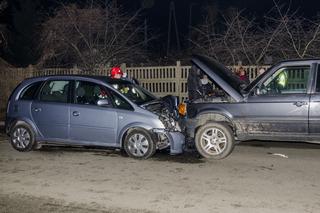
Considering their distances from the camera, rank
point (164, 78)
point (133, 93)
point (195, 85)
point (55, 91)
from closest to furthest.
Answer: point (55, 91) < point (133, 93) < point (195, 85) < point (164, 78)

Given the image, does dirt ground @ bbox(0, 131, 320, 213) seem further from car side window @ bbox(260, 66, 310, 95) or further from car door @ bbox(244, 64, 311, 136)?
car side window @ bbox(260, 66, 310, 95)

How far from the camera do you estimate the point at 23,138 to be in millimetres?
10539

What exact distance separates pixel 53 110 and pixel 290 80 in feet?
14.7

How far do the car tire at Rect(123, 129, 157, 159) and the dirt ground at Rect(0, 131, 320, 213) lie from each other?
17 centimetres

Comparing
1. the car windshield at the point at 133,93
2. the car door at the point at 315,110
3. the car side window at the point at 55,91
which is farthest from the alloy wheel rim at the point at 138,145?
the car door at the point at 315,110

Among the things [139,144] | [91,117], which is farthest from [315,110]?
[91,117]

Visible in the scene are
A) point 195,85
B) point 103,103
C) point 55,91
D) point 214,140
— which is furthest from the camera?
point 195,85

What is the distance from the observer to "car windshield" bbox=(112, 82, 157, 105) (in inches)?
405

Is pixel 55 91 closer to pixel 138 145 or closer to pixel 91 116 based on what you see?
pixel 91 116

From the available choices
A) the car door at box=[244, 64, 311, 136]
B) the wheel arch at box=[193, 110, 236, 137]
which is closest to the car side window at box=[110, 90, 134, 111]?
the wheel arch at box=[193, 110, 236, 137]

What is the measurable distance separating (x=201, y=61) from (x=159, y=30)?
Answer: 47.1 metres

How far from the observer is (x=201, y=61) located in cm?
1007

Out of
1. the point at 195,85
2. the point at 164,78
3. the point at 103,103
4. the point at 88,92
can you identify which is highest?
the point at 164,78

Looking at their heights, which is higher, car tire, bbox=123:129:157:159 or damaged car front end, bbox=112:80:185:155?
damaged car front end, bbox=112:80:185:155
